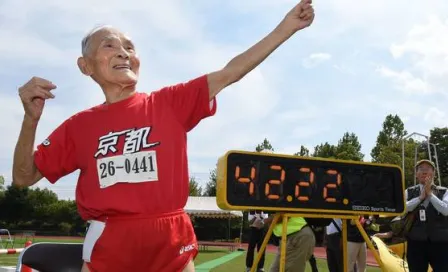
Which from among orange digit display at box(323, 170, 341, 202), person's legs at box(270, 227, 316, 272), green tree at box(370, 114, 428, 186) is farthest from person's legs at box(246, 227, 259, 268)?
green tree at box(370, 114, 428, 186)

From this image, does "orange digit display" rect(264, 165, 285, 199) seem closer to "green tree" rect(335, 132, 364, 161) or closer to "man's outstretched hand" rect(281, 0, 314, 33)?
"man's outstretched hand" rect(281, 0, 314, 33)

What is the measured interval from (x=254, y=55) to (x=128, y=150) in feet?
2.18

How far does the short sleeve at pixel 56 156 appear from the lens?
8.00ft

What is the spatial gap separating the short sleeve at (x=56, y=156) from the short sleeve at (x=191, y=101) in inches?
19.7

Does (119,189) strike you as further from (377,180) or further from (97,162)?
(377,180)

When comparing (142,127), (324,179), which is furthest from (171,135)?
(324,179)

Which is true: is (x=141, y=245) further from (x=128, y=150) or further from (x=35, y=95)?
(x=35, y=95)

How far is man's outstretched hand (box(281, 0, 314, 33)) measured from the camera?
2.38 meters

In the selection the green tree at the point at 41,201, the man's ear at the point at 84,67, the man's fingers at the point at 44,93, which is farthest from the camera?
the green tree at the point at 41,201

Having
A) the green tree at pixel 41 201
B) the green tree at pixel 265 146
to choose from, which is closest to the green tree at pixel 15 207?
the green tree at pixel 41 201

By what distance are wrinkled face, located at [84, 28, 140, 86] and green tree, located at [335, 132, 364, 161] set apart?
2248 inches

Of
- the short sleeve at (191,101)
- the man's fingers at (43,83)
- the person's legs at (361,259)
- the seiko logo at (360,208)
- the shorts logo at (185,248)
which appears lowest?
the person's legs at (361,259)

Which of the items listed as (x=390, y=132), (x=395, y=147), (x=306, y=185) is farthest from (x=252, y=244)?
(x=390, y=132)

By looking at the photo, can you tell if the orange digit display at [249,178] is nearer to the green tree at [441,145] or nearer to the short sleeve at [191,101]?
the short sleeve at [191,101]
